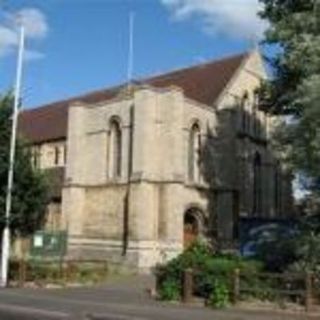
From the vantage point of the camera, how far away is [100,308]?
2505cm

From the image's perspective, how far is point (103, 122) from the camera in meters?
54.0

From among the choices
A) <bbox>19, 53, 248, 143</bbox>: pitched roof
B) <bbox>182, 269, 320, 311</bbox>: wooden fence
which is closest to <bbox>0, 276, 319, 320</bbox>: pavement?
<bbox>182, 269, 320, 311</bbox>: wooden fence

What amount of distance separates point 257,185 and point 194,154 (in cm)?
689

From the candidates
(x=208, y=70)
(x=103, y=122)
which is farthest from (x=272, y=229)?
(x=208, y=70)

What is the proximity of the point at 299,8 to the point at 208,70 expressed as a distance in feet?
89.5

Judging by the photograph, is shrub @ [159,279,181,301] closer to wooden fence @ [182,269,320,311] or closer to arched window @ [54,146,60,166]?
wooden fence @ [182,269,320,311]

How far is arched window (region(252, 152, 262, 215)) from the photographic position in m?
58.1

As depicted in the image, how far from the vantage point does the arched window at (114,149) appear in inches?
2088

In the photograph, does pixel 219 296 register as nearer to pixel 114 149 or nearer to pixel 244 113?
pixel 114 149

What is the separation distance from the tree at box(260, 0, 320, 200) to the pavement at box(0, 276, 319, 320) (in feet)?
18.4

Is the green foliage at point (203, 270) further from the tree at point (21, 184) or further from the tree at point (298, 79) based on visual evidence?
the tree at point (21, 184)

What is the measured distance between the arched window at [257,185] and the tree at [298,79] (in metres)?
21.9

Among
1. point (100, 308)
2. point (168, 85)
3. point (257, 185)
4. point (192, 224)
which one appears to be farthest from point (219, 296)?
point (168, 85)

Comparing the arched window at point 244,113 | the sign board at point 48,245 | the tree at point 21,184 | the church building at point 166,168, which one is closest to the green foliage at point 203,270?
the tree at point 21,184
